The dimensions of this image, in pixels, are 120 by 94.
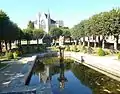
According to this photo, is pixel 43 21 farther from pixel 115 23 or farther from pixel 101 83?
pixel 101 83

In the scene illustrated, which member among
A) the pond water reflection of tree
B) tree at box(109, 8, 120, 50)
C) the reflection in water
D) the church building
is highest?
the church building

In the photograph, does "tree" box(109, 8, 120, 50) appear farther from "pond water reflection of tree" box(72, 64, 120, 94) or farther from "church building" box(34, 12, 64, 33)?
"church building" box(34, 12, 64, 33)

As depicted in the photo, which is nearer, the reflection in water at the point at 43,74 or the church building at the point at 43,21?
the reflection in water at the point at 43,74

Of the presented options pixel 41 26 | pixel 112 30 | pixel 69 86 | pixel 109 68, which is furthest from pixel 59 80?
pixel 41 26

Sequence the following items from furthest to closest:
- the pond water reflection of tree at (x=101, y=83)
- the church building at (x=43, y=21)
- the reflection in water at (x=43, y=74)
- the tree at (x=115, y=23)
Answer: the church building at (x=43, y=21) → the tree at (x=115, y=23) → the reflection in water at (x=43, y=74) → the pond water reflection of tree at (x=101, y=83)

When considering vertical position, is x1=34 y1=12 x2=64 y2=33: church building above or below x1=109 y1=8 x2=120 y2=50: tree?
above

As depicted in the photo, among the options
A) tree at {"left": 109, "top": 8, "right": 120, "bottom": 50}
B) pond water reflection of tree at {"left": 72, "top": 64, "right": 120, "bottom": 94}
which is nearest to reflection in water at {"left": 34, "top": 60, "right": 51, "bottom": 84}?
pond water reflection of tree at {"left": 72, "top": 64, "right": 120, "bottom": 94}

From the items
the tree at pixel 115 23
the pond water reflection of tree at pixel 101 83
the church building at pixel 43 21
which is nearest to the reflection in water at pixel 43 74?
the pond water reflection of tree at pixel 101 83

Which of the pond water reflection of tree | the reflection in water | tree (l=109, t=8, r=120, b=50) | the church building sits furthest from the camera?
the church building

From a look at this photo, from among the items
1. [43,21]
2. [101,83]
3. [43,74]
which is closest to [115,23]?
[43,74]

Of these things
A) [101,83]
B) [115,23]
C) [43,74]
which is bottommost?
[43,74]

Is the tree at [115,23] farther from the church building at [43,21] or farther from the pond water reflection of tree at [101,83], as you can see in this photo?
the church building at [43,21]

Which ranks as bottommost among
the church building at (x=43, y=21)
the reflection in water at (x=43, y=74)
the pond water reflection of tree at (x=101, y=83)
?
the reflection in water at (x=43, y=74)

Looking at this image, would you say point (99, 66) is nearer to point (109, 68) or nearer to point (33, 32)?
point (109, 68)
